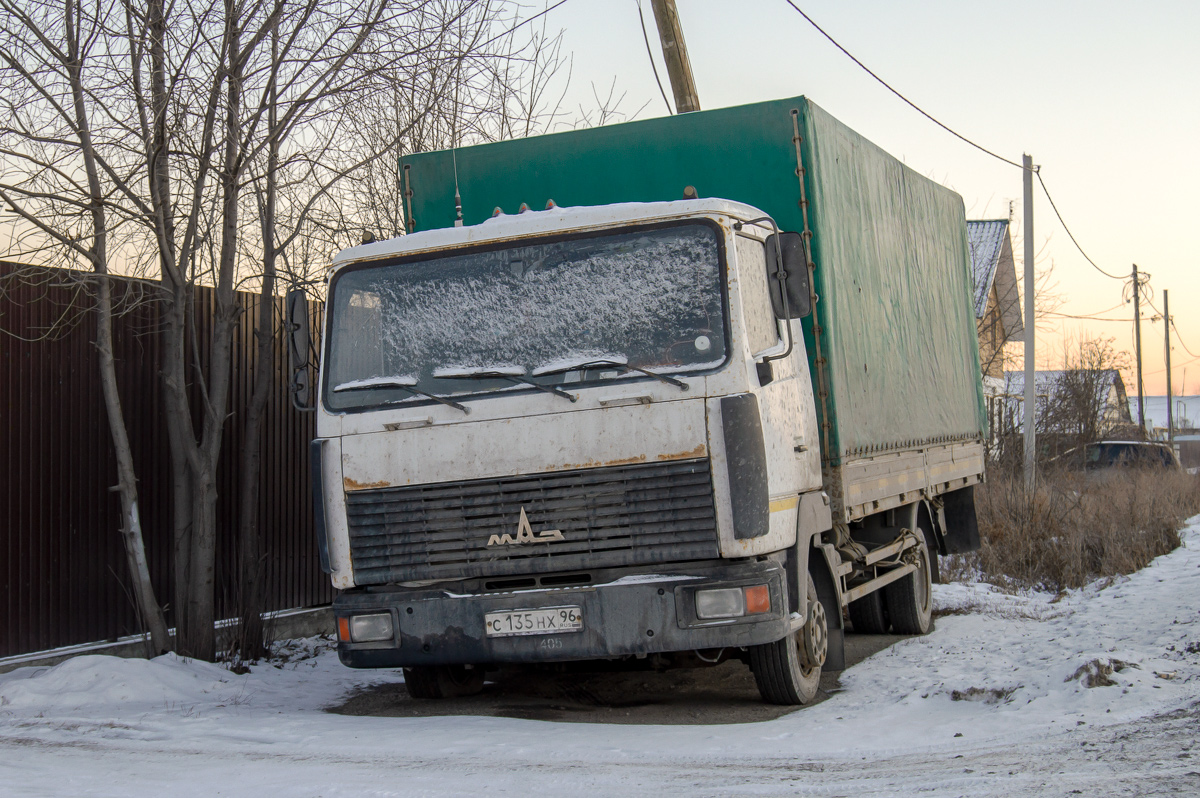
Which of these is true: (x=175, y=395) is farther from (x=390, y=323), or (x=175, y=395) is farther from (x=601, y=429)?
(x=601, y=429)

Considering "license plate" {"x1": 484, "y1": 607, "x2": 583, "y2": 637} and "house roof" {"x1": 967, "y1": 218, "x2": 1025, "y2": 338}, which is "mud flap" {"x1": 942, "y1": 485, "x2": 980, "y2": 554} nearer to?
"license plate" {"x1": 484, "y1": 607, "x2": 583, "y2": 637}

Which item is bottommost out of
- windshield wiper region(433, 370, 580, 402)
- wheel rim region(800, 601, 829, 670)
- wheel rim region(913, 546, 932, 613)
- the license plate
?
wheel rim region(913, 546, 932, 613)

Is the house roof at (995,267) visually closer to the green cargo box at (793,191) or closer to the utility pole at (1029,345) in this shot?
the utility pole at (1029,345)

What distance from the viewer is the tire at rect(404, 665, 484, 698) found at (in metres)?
6.52

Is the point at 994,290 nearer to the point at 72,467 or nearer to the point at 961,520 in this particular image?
the point at 961,520

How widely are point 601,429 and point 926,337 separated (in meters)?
4.09

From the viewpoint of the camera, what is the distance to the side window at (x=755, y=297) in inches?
218

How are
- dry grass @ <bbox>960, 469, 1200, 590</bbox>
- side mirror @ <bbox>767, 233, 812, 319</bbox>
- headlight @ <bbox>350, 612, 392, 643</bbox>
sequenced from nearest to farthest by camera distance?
side mirror @ <bbox>767, 233, 812, 319</bbox>, headlight @ <bbox>350, 612, 392, 643</bbox>, dry grass @ <bbox>960, 469, 1200, 590</bbox>

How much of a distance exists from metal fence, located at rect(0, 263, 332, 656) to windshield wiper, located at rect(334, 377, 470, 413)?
107 inches

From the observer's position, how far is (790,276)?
555 centimetres

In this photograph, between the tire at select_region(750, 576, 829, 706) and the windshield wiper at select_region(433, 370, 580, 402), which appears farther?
the tire at select_region(750, 576, 829, 706)

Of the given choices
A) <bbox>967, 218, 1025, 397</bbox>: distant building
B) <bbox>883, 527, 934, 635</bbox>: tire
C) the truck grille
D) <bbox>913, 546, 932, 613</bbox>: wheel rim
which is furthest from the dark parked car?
the truck grille

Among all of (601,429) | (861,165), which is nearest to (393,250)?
(601,429)

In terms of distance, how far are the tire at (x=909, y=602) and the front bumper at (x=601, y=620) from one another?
11.9 feet
